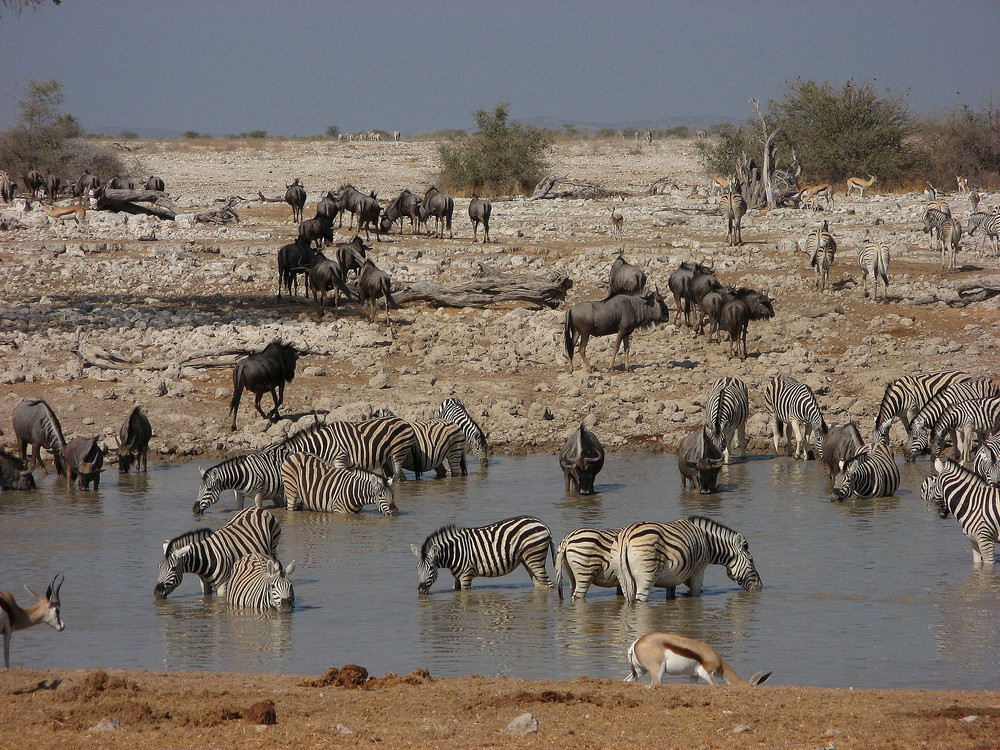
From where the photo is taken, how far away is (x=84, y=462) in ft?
46.0

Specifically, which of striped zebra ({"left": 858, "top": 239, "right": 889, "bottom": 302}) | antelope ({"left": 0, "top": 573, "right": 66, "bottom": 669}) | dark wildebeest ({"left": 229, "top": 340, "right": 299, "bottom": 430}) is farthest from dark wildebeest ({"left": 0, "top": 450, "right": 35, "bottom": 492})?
striped zebra ({"left": 858, "top": 239, "right": 889, "bottom": 302})

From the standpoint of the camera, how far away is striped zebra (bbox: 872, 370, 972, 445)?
15266mm

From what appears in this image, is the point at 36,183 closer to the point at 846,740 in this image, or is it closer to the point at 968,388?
the point at 968,388

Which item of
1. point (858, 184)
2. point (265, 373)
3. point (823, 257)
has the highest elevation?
point (858, 184)

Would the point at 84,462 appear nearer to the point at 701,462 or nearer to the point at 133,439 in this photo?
the point at 133,439

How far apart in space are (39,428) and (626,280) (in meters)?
10.8

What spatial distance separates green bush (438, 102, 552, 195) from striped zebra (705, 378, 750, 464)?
76.7 feet

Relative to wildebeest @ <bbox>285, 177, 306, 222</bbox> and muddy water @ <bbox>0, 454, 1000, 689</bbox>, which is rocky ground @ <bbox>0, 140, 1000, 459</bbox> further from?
muddy water @ <bbox>0, 454, 1000, 689</bbox>

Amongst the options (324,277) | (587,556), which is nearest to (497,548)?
(587,556)

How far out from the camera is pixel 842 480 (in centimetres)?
1316

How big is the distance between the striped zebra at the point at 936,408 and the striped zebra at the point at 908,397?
249 mm

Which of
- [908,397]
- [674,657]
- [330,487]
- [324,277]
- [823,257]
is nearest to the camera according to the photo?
[674,657]

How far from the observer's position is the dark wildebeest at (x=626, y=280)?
21500mm

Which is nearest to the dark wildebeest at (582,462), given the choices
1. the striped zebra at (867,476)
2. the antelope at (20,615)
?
the striped zebra at (867,476)
